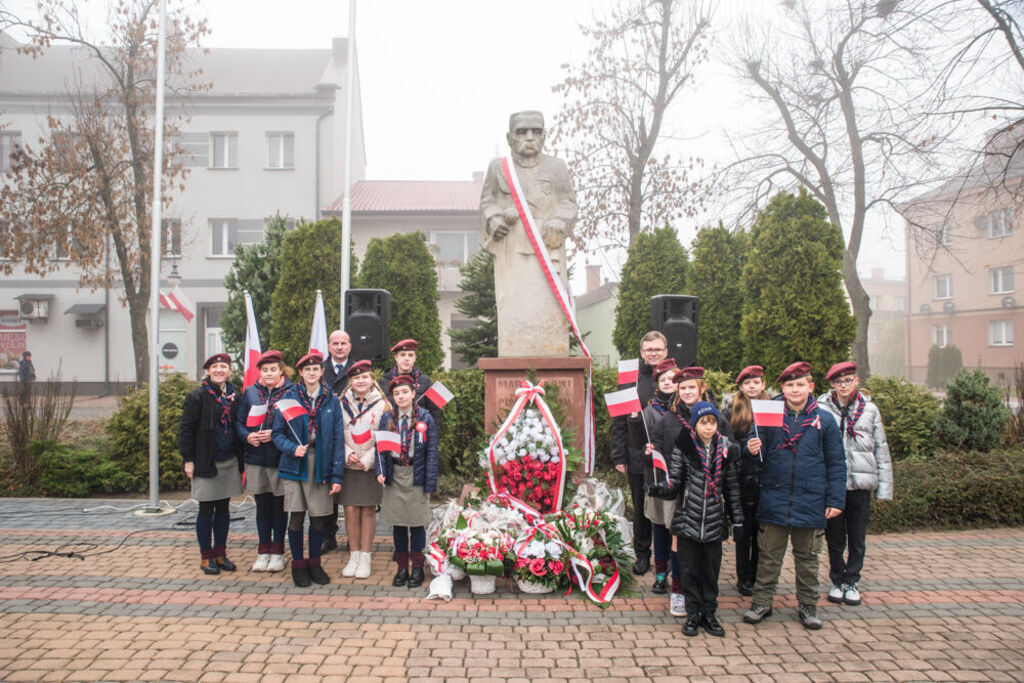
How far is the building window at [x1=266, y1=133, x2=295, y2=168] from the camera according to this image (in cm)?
2419

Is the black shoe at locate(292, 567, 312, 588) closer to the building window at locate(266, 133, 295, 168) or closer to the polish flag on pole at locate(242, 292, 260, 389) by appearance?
the polish flag on pole at locate(242, 292, 260, 389)

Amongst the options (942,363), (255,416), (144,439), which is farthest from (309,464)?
(942,363)

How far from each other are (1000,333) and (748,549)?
112ft

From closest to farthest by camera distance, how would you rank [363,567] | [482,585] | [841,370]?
[482,585], [841,370], [363,567]

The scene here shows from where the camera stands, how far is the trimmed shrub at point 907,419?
821 cm

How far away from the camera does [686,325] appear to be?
6.68 m

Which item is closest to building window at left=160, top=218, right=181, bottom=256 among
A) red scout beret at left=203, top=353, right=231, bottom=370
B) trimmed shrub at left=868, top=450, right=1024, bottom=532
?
red scout beret at left=203, top=353, right=231, bottom=370

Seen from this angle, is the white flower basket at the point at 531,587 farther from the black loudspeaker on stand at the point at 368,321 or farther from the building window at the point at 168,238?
the building window at the point at 168,238

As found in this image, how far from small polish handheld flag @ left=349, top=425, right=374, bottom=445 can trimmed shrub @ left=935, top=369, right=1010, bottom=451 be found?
7142 mm

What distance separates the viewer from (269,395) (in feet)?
17.1

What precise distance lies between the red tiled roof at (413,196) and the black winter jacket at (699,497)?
20420 mm

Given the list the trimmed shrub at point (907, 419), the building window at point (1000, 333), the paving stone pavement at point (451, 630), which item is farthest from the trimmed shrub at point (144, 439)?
the building window at point (1000, 333)

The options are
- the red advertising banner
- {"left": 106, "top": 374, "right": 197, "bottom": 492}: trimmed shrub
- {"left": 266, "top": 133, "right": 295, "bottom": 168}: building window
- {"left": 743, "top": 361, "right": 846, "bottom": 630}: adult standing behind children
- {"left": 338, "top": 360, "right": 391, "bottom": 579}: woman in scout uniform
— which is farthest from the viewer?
{"left": 266, "top": 133, "right": 295, "bottom": 168}: building window

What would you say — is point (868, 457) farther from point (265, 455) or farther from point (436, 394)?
point (265, 455)
